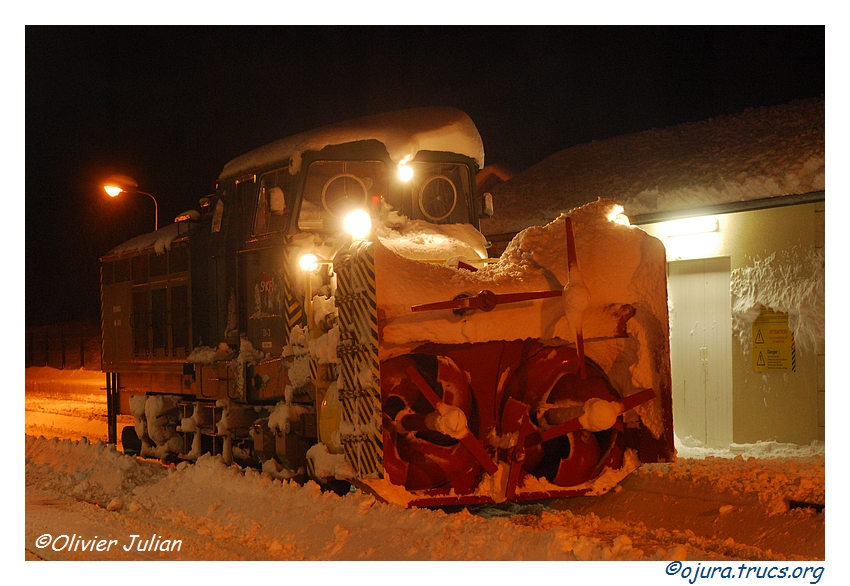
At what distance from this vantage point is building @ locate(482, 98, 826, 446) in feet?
32.7

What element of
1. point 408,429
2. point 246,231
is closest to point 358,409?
point 408,429

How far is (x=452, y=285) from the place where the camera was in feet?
21.5

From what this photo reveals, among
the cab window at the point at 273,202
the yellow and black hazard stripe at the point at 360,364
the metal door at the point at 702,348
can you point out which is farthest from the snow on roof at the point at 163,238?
the metal door at the point at 702,348

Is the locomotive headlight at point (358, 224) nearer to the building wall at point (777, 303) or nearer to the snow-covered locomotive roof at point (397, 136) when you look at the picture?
the snow-covered locomotive roof at point (397, 136)

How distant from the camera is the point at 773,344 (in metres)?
10.3

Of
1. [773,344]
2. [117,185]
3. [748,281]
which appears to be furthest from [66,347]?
[773,344]

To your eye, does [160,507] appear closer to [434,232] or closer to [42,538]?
[42,538]

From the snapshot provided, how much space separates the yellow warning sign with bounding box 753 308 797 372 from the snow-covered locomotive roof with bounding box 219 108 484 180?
4.44 metres

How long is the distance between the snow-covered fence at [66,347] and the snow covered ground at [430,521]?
1127 inches

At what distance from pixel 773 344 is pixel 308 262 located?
6.31m

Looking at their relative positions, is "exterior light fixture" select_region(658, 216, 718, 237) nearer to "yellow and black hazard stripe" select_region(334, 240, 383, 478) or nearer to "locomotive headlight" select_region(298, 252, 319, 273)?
"locomotive headlight" select_region(298, 252, 319, 273)

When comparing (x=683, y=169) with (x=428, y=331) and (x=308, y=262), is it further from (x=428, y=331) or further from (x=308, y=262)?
(x=428, y=331)

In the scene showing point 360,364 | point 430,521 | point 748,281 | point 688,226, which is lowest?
point 430,521

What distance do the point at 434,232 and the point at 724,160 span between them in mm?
6652
